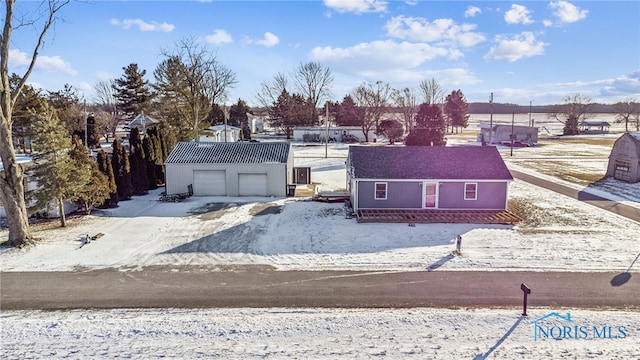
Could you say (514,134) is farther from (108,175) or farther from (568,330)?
(568,330)

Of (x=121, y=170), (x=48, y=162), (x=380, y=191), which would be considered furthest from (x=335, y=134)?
(x=48, y=162)

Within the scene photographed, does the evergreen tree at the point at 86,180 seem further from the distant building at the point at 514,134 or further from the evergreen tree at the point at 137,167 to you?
the distant building at the point at 514,134

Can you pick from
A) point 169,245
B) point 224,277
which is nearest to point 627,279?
point 224,277

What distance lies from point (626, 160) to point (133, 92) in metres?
61.2

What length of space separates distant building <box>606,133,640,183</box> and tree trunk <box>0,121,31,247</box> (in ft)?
127

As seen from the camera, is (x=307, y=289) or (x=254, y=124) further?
(x=254, y=124)

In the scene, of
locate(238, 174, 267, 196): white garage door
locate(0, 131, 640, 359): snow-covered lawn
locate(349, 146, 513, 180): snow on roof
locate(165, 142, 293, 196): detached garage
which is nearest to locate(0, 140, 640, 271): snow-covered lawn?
locate(0, 131, 640, 359): snow-covered lawn

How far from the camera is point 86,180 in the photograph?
20.9 metres

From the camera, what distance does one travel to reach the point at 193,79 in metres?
45.3

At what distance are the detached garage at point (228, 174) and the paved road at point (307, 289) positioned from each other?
12.8m

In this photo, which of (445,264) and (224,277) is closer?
(224,277)

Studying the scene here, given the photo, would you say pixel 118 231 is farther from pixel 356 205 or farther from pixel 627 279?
pixel 627 279

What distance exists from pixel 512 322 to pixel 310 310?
5.40m

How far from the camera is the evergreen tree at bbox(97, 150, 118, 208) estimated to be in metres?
24.1
